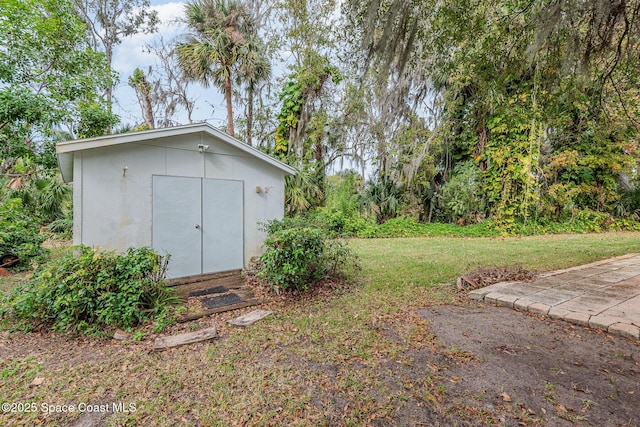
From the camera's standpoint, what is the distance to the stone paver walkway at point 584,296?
9.67 ft

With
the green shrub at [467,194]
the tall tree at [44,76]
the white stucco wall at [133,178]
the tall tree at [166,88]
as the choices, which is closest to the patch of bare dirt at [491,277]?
the white stucco wall at [133,178]

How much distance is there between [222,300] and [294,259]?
1.13 metres

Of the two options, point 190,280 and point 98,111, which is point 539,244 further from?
point 98,111

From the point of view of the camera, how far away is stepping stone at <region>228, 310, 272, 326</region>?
3297 mm

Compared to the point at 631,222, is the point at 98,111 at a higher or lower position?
higher

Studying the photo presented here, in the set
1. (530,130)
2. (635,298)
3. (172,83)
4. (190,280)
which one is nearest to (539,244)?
(530,130)

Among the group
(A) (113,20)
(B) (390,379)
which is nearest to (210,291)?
(B) (390,379)

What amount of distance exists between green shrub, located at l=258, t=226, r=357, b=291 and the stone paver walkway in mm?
2168

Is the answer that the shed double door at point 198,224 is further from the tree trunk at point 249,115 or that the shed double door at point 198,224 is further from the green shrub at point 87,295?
the tree trunk at point 249,115

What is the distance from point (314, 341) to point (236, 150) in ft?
12.0

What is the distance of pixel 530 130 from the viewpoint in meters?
9.36

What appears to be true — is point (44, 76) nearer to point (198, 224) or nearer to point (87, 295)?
point (198, 224)

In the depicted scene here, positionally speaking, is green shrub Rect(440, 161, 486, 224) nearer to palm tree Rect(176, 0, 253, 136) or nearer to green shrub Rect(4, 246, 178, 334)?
palm tree Rect(176, 0, 253, 136)

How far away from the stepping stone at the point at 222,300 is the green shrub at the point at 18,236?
416 cm
